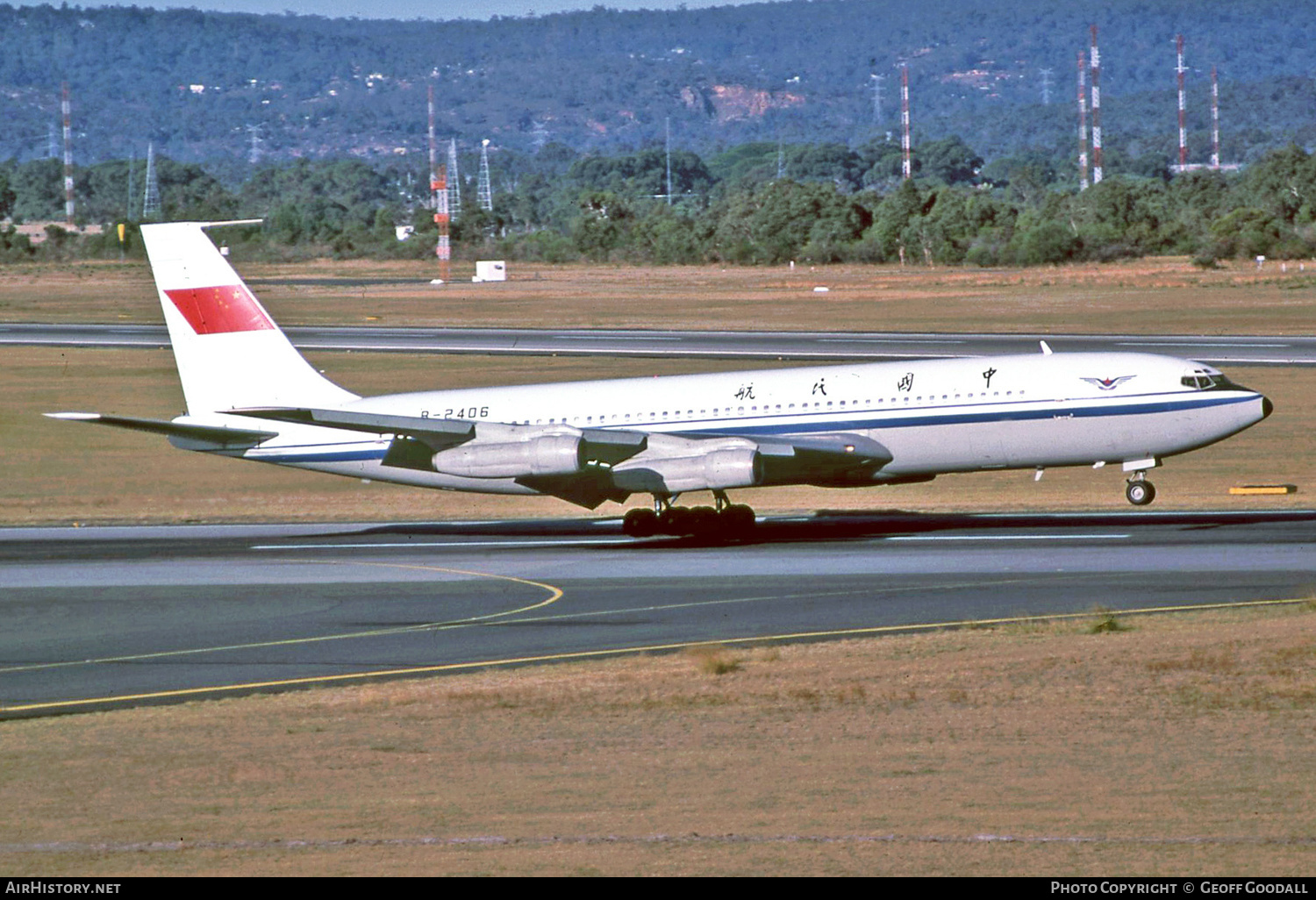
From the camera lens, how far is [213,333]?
45.5 metres

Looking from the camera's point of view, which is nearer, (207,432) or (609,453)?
(609,453)

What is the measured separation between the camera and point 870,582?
35312mm

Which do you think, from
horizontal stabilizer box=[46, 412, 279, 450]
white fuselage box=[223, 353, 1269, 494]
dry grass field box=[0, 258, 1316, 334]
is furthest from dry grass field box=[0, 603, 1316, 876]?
dry grass field box=[0, 258, 1316, 334]

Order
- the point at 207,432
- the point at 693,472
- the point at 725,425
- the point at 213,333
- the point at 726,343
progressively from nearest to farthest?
the point at 693,472 → the point at 725,425 → the point at 207,432 → the point at 213,333 → the point at 726,343

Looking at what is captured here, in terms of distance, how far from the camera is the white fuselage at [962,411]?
135 feet

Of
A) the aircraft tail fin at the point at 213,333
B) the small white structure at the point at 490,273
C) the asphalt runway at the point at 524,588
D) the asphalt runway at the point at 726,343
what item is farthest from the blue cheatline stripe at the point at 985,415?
the small white structure at the point at 490,273

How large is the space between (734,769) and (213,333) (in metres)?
30.3

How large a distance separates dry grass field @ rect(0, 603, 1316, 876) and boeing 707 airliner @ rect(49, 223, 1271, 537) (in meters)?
13.5

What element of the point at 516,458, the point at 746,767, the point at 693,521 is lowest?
the point at 693,521

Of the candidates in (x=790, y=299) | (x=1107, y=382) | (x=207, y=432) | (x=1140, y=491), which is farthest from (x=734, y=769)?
(x=790, y=299)

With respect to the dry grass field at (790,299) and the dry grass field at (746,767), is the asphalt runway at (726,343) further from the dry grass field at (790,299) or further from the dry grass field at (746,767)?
the dry grass field at (746,767)

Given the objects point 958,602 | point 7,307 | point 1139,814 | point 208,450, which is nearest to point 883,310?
point 7,307

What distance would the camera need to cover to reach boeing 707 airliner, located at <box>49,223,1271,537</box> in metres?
41.1

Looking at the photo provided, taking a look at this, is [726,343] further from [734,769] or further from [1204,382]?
[734,769]
